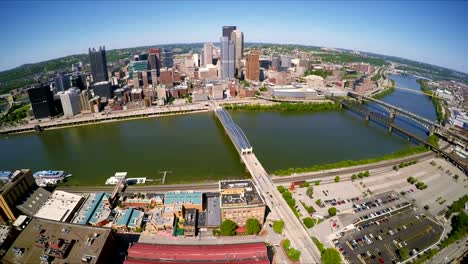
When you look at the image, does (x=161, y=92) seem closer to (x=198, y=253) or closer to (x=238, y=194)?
(x=238, y=194)

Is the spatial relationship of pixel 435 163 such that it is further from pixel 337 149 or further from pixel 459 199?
pixel 337 149

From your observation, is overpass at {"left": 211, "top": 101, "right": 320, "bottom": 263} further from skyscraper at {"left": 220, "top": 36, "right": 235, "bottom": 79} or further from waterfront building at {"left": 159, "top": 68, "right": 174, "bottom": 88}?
skyscraper at {"left": 220, "top": 36, "right": 235, "bottom": 79}

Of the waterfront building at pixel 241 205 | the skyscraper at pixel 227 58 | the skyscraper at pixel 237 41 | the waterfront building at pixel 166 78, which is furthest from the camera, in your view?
the skyscraper at pixel 237 41

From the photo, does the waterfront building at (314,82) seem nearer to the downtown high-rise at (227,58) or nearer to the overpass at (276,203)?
the downtown high-rise at (227,58)

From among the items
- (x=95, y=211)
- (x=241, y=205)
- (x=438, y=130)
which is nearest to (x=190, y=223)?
(x=241, y=205)

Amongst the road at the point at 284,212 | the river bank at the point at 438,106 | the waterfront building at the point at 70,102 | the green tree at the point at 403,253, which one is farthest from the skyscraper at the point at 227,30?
the green tree at the point at 403,253

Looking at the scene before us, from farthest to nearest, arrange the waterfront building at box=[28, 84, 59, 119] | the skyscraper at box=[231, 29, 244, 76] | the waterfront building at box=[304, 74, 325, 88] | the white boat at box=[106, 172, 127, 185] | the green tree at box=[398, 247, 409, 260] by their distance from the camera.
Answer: the skyscraper at box=[231, 29, 244, 76]
the waterfront building at box=[304, 74, 325, 88]
the waterfront building at box=[28, 84, 59, 119]
the white boat at box=[106, 172, 127, 185]
the green tree at box=[398, 247, 409, 260]

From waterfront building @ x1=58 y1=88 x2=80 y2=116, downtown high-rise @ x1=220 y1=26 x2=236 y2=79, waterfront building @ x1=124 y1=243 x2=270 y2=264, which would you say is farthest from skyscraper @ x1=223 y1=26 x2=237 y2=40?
waterfront building @ x1=124 y1=243 x2=270 y2=264

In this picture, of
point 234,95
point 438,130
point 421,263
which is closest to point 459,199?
point 421,263
